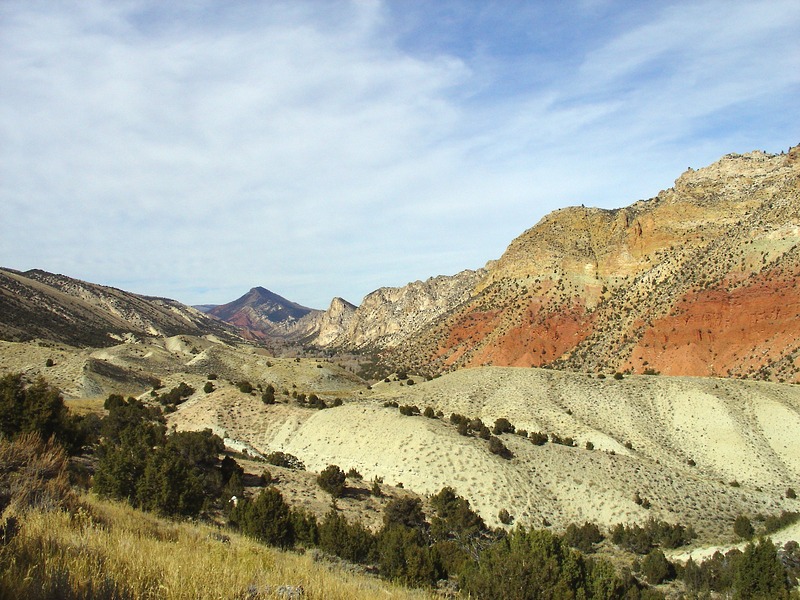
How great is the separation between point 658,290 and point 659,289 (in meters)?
0.30

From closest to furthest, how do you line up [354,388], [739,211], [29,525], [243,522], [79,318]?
[29,525] < [243,522] < [354,388] < [739,211] < [79,318]

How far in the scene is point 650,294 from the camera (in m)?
80.5

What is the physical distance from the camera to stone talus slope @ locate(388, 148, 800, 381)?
63.9 m

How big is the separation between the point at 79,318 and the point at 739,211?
155m

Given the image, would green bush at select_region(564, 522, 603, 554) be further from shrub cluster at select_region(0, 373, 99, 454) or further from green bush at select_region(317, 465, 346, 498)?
shrub cluster at select_region(0, 373, 99, 454)

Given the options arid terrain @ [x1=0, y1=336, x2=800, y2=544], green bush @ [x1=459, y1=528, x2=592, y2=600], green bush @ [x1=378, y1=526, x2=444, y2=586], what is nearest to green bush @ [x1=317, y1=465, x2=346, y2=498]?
arid terrain @ [x1=0, y1=336, x2=800, y2=544]

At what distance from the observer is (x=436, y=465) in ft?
100

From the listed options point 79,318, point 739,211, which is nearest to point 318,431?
point 739,211

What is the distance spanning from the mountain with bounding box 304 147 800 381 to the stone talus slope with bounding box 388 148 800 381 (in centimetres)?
19

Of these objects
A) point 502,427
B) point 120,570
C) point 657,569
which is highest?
point 120,570

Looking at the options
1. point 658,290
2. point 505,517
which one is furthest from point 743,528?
point 658,290

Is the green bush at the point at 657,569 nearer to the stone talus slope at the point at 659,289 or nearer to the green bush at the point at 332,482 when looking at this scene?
the green bush at the point at 332,482

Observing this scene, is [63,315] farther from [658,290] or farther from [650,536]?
[650,536]

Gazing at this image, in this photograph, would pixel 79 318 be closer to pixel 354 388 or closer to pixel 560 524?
pixel 354 388
